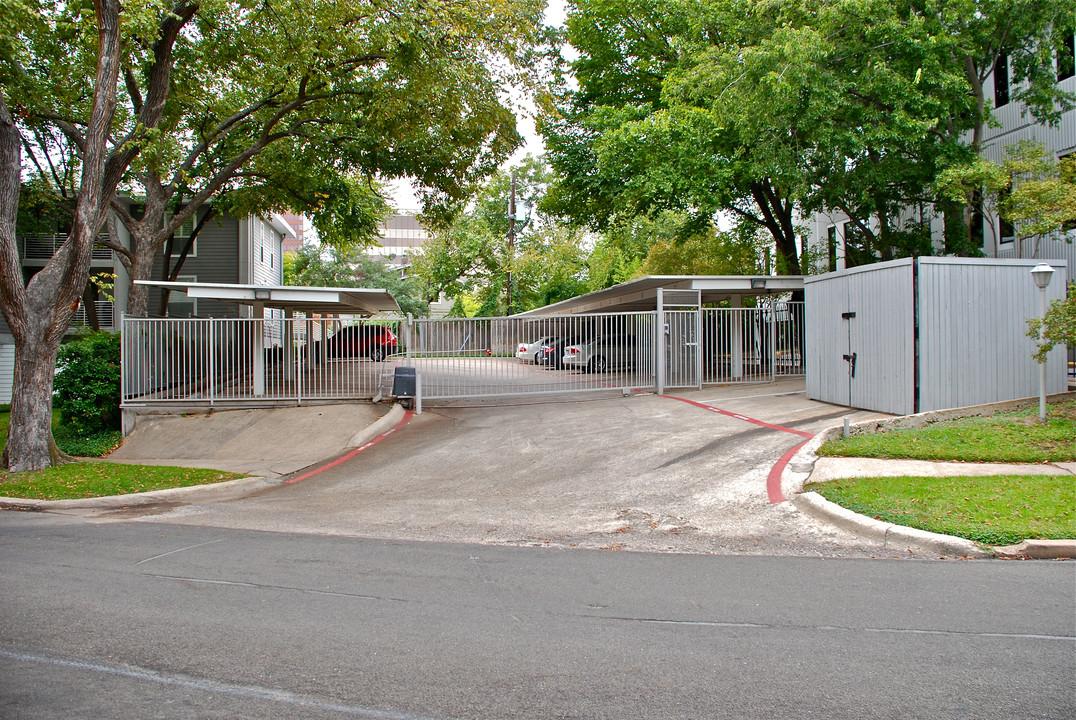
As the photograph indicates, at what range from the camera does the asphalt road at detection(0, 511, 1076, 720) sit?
11.4 ft

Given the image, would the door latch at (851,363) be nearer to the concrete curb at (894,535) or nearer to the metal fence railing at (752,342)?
the metal fence railing at (752,342)

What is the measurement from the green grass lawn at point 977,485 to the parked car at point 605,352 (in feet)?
23.9

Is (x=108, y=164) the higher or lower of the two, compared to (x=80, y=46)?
lower

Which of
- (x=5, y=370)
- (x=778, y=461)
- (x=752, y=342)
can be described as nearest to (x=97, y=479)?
(x=778, y=461)

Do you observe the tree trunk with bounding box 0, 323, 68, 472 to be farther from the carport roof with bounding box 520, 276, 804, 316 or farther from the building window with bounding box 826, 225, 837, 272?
the building window with bounding box 826, 225, 837, 272

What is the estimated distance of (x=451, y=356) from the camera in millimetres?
15945

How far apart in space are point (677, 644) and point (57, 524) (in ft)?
24.1

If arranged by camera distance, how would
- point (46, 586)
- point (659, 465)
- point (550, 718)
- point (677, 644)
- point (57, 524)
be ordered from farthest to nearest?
point (659, 465)
point (57, 524)
point (46, 586)
point (677, 644)
point (550, 718)

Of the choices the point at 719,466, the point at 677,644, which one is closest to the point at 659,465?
the point at 719,466

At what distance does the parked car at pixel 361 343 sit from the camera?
16750 millimetres

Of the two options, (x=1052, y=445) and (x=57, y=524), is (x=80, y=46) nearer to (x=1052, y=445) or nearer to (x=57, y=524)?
(x=57, y=524)

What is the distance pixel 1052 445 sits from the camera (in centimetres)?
901

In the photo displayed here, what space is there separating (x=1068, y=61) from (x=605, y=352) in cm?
1335

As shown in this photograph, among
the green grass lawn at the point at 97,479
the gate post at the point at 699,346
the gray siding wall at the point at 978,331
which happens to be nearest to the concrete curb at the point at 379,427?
the green grass lawn at the point at 97,479
